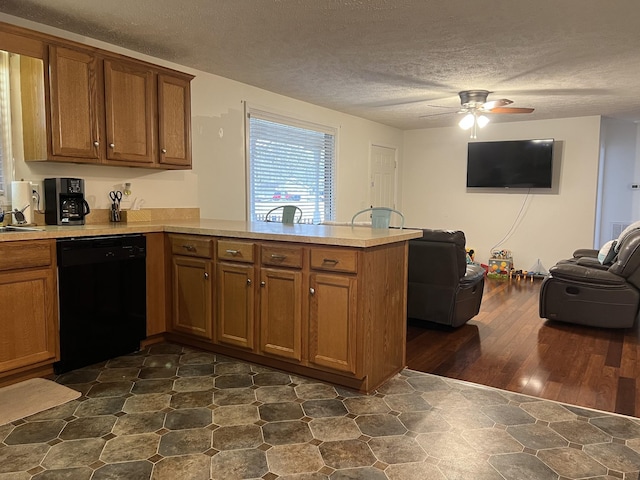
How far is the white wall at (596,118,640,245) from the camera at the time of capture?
23.5 feet

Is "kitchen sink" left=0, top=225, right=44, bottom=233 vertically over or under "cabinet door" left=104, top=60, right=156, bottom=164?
under

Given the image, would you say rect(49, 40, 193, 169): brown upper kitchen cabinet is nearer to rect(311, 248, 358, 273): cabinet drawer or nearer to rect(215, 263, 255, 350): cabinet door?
rect(215, 263, 255, 350): cabinet door

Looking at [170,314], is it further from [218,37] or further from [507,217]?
[507,217]

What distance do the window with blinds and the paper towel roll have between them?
7.56 feet

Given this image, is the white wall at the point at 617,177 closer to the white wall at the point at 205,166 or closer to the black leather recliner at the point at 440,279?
the black leather recliner at the point at 440,279

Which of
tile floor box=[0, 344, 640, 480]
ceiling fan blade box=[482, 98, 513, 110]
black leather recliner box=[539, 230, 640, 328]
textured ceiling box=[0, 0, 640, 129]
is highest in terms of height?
textured ceiling box=[0, 0, 640, 129]

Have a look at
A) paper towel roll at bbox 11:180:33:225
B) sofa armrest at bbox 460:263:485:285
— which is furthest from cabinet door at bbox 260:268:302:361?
sofa armrest at bbox 460:263:485:285

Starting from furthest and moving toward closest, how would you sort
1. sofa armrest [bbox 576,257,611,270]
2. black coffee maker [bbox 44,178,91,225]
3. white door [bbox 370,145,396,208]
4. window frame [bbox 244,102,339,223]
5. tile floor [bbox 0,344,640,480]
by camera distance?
1. white door [bbox 370,145,396,208]
2. window frame [bbox 244,102,339,223]
3. sofa armrest [bbox 576,257,611,270]
4. black coffee maker [bbox 44,178,91,225]
5. tile floor [bbox 0,344,640,480]

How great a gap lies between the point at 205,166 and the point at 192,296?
1.63m

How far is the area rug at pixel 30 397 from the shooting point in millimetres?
2439

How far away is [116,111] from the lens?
3.41m

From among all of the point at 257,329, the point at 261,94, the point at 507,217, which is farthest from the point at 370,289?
the point at 507,217

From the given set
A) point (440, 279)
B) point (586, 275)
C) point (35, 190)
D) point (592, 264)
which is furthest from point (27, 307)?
point (592, 264)

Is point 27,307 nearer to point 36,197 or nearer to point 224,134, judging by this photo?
point 36,197
